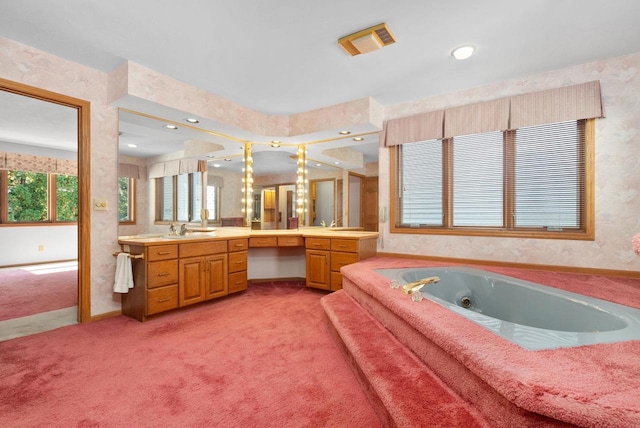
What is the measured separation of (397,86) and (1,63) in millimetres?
3372

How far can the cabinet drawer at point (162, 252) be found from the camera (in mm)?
2697

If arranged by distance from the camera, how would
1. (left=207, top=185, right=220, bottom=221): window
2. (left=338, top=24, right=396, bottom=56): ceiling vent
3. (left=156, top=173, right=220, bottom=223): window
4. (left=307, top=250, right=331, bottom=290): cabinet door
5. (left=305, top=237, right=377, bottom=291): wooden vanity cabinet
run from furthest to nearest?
(left=207, top=185, right=220, bottom=221): window
(left=156, top=173, right=220, bottom=223): window
(left=307, top=250, right=331, bottom=290): cabinet door
(left=305, top=237, right=377, bottom=291): wooden vanity cabinet
(left=338, top=24, right=396, bottom=56): ceiling vent

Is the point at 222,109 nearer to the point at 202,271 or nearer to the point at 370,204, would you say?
the point at 202,271

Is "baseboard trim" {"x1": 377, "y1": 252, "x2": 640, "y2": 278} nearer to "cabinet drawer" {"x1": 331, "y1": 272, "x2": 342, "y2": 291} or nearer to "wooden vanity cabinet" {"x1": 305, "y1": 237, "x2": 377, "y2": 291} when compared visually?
"wooden vanity cabinet" {"x1": 305, "y1": 237, "x2": 377, "y2": 291}

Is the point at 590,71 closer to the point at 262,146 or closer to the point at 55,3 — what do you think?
the point at 262,146

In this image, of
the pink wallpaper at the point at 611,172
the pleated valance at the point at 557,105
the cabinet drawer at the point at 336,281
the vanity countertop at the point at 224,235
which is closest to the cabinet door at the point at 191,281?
the vanity countertop at the point at 224,235

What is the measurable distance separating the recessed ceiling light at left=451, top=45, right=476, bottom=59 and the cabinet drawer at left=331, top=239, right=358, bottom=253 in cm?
202

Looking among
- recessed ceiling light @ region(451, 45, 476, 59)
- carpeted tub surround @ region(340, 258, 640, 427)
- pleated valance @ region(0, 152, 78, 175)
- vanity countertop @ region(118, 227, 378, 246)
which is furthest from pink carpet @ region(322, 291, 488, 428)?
pleated valance @ region(0, 152, 78, 175)

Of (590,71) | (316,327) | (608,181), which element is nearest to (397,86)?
(590,71)

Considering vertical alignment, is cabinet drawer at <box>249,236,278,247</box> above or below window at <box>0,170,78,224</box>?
below

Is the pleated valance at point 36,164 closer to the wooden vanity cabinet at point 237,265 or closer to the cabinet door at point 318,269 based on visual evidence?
the wooden vanity cabinet at point 237,265

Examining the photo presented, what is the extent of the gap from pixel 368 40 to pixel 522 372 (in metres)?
2.20

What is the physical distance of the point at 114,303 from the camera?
9.42 feet

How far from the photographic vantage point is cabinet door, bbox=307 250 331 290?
11.7 feet
